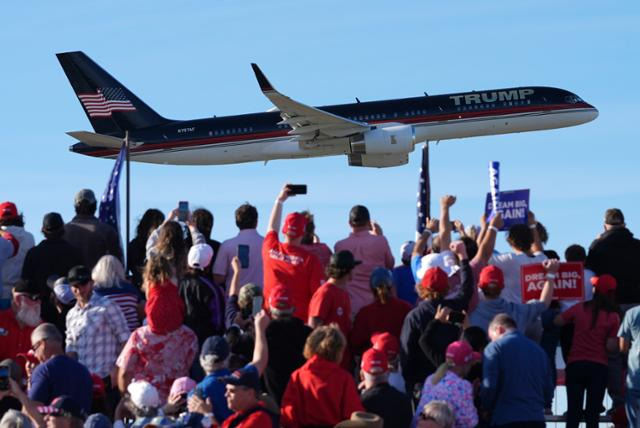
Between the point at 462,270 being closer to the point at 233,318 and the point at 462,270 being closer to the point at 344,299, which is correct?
the point at 344,299

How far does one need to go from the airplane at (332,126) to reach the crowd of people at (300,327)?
30.8 m

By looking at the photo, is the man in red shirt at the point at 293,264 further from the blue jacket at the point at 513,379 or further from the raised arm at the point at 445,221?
the blue jacket at the point at 513,379

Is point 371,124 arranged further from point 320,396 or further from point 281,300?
point 320,396

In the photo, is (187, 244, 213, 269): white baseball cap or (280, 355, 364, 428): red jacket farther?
(187, 244, 213, 269): white baseball cap

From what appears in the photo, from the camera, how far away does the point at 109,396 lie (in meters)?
14.2

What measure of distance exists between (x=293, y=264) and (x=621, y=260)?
4.59 m

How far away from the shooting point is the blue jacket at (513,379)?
43.0 ft

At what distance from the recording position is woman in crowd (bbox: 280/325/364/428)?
39.1 ft

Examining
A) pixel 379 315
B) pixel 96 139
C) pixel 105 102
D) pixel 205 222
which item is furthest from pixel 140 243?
pixel 105 102

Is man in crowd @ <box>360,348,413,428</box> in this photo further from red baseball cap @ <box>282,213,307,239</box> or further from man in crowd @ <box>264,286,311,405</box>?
red baseball cap @ <box>282,213,307,239</box>

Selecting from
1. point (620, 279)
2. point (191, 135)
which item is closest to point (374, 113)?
point (191, 135)

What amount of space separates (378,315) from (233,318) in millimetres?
1634

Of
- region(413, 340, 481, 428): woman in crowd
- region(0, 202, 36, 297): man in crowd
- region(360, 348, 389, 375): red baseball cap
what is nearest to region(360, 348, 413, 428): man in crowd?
region(360, 348, 389, 375): red baseball cap

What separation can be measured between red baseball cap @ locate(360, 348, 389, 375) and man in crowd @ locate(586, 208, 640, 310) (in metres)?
5.16
